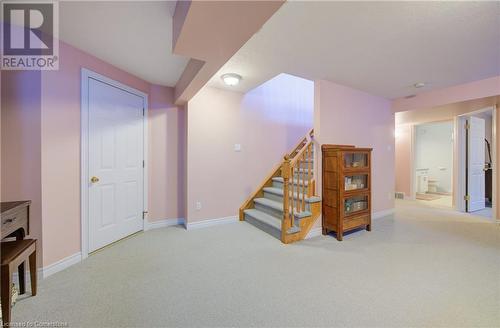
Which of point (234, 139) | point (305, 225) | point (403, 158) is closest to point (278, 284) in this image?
point (305, 225)

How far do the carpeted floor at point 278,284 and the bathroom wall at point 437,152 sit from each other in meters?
4.41

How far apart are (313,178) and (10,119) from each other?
3.30 m

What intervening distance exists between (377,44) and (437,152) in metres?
6.41

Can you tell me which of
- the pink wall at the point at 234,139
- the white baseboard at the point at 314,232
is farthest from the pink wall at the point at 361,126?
the pink wall at the point at 234,139

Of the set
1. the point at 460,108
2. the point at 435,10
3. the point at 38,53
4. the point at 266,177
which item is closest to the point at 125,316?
the point at 38,53

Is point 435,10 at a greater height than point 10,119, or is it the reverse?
point 435,10

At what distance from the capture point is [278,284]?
1.80m

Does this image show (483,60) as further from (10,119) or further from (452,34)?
(10,119)

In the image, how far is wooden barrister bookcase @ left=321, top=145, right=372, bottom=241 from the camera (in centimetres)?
278

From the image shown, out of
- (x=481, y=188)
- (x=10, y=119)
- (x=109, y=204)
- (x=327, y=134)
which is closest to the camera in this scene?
(x=10, y=119)

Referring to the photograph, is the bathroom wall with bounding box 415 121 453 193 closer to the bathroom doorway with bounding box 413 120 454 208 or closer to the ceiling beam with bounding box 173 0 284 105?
the bathroom doorway with bounding box 413 120 454 208

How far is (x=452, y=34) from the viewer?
1880 mm

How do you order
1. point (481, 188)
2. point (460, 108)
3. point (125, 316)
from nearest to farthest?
point (125, 316) → point (460, 108) → point (481, 188)

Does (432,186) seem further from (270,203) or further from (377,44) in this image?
(377,44)
